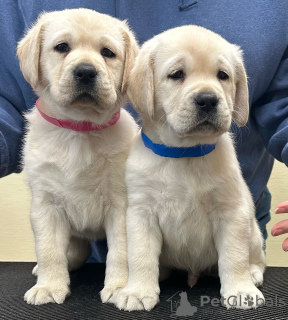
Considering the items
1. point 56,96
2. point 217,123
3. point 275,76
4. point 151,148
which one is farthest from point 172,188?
point 275,76

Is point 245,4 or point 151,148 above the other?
point 245,4

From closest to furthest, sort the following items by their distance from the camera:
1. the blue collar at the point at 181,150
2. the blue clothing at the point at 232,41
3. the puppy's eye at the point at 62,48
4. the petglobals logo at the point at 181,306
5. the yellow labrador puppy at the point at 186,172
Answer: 1. the petglobals logo at the point at 181,306
2. the yellow labrador puppy at the point at 186,172
3. the blue collar at the point at 181,150
4. the puppy's eye at the point at 62,48
5. the blue clothing at the point at 232,41

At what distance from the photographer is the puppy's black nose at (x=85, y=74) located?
1659 millimetres

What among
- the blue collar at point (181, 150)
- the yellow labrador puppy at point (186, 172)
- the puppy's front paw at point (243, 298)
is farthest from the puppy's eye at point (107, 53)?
the puppy's front paw at point (243, 298)

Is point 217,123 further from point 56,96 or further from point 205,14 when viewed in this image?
point 205,14

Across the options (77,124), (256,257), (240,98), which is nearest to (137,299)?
(256,257)

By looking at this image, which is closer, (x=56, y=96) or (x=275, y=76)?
(x=56, y=96)

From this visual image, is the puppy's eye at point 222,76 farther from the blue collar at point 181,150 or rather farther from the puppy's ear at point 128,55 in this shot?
the puppy's ear at point 128,55

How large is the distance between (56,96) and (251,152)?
41.8 inches

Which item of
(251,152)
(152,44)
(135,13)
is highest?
(152,44)

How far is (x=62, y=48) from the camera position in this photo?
1.81m

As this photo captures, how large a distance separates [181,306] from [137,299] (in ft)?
0.48

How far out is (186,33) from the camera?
1.66 metres

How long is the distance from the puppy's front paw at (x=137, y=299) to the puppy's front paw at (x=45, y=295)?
205mm
